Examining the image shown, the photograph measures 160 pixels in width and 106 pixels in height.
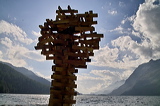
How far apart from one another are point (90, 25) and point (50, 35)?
2.24m

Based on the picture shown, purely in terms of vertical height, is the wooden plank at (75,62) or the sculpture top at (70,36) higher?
the sculpture top at (70,36)

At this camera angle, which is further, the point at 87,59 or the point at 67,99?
the point at 87,59

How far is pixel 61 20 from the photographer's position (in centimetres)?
911

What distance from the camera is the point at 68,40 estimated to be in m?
9.34

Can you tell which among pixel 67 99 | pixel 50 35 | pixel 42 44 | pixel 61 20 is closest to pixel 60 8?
pixel 61 20

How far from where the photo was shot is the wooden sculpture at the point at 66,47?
8719mm

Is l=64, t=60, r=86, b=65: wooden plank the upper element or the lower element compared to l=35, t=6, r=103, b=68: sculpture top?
lower

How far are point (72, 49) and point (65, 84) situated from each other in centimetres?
186

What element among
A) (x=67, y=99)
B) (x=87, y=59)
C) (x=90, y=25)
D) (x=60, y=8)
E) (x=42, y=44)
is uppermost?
(x=60, y=8)

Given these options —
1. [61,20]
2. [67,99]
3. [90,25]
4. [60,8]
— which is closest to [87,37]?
[90,25]

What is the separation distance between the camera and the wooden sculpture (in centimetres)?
872

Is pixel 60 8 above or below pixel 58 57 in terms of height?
above

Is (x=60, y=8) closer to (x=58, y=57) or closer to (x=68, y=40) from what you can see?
(x=68, y=40)

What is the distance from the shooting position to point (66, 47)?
909cm
